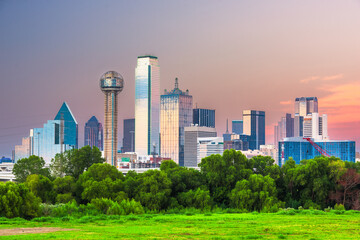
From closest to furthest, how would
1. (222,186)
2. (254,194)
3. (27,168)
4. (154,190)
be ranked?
(254,194), (154,190), (222,186), (27,168)

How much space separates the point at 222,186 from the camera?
5228 cm

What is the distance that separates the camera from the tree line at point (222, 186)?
4678cm

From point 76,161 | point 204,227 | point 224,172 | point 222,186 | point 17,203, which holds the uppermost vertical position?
point 76,161

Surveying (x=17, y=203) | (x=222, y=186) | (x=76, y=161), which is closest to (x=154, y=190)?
(x=222, y=186)

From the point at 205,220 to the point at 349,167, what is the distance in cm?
2621

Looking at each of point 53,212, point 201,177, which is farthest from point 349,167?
point 53,212

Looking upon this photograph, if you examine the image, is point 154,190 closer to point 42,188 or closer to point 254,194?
point 254,194

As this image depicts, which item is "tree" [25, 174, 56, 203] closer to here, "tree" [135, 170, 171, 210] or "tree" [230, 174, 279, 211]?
"tree" [135, 170, 171, 210]

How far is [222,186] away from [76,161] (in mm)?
19431

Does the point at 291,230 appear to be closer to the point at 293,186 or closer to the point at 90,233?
the point at 90,233

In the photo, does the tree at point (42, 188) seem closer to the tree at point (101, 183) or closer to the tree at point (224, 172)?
the tree at point (101, 183)

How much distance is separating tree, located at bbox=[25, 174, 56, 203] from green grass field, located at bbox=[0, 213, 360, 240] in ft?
59.2

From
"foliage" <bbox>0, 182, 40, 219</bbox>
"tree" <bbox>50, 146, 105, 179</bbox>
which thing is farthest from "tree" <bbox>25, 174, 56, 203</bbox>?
"foliage" <bbox>0, 182, 40, 219</bbox>

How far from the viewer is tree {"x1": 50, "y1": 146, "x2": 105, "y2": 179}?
61438mm
